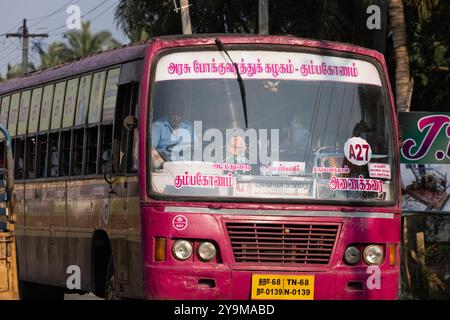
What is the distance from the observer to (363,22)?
29.6 metres

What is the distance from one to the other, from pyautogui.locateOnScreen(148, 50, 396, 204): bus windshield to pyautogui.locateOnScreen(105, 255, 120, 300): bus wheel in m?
1.66

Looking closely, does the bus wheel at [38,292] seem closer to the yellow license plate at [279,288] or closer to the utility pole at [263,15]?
the yellow license plate at [279,288]

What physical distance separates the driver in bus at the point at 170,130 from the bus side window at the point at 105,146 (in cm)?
144

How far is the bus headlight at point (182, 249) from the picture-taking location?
11.0m

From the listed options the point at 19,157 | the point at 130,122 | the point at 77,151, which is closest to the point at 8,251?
the point at 130,122

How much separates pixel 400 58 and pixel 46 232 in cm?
895

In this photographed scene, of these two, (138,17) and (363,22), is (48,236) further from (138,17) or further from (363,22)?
(138,17)

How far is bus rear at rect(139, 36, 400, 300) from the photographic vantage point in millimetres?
10953

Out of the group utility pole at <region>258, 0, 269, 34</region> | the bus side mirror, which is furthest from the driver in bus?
utility pole at <region>258, 0, 269, 34</region>

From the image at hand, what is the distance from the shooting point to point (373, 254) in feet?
37.2

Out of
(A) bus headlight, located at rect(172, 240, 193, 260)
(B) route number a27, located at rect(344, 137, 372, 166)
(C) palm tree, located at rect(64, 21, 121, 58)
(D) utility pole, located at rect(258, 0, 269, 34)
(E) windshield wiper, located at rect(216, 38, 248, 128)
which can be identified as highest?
(C) palm tree, located at rect(64, 21, 121, 58)

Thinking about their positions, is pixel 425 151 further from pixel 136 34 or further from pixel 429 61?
pixel 136 34

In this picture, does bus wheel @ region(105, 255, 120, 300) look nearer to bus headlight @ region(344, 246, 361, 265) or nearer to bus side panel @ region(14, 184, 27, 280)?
bus headlight @ region(344, 246, 361, 265)
